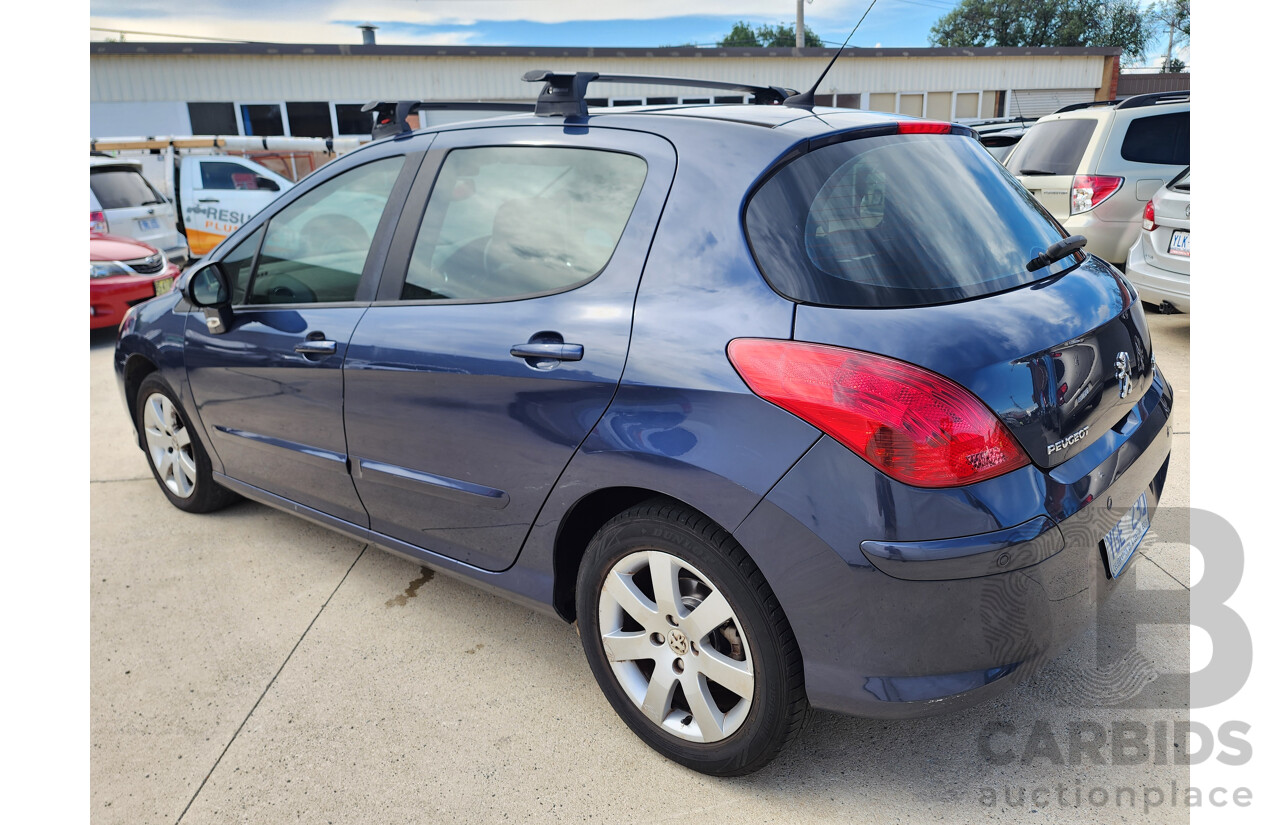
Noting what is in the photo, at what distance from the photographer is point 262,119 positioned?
22.2 m

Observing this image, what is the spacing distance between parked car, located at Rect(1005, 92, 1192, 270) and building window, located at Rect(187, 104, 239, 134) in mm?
21090

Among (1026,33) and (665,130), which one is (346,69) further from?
(1026,33)

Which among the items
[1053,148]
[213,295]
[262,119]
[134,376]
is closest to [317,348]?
[213,295]

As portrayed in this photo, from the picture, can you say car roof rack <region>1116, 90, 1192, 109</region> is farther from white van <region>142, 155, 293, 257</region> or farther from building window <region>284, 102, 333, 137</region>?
building window <region>284, 102, 333, 137</region>

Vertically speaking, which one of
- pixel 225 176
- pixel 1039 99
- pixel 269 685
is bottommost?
pixel 269 685

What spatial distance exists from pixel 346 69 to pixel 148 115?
16.5 ft

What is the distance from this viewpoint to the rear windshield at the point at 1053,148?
7.30 m

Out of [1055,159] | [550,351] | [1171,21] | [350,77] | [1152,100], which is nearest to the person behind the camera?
[550,351]

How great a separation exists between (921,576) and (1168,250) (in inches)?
204

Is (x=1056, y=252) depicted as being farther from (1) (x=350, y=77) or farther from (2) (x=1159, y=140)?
(1) (x=350, y=77)

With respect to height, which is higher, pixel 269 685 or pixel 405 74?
pixel 405 74

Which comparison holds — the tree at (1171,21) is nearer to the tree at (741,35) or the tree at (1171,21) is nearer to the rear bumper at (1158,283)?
the tree at (741,35)

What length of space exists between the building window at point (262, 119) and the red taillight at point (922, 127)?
76.4ft

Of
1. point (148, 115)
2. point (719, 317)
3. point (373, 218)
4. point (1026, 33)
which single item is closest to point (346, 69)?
point (148, 115)
